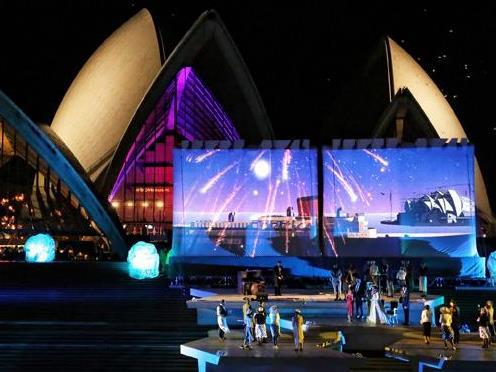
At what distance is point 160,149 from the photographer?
3369 cm

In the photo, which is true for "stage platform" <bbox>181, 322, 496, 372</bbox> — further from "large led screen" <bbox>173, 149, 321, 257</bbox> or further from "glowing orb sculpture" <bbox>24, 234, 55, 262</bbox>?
"glowing orb sculpture" <bbox>24, 234, 55, 262</bbox>

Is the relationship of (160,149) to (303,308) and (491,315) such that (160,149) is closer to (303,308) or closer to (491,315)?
(303,308)

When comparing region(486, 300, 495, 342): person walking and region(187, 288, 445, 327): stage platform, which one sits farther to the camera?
region(187, 288, 445, 327): stage platform

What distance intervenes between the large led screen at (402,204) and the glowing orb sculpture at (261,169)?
177cm

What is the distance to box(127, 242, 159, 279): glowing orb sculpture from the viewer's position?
1958 cm

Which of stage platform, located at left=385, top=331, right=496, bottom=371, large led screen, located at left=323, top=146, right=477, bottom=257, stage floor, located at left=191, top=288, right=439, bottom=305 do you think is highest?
large led screen, located at left=323, top=146, right=477, bottom=257

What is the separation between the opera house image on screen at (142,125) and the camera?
90.0 feet

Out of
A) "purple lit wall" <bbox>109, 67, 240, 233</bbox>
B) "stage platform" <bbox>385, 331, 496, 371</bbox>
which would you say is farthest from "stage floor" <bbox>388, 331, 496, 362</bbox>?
"purple lit wall" <bbox>109, 67, 240, 233</bbox>

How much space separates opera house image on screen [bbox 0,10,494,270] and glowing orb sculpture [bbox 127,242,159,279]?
23.4 feet

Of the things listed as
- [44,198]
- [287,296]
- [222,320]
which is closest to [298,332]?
[222,320]

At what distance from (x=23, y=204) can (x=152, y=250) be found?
949cm

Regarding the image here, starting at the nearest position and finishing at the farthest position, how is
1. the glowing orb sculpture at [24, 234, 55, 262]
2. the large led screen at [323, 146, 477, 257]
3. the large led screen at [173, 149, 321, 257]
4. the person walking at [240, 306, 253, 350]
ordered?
the person walking at [240, 306, 253, 350], the large led screen at [323, 146, 477, 257], the large led screen at [173, 149, 321, 257], the glowing orb sculpture at [24, 234, 55, 262]

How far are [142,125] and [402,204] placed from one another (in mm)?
12606

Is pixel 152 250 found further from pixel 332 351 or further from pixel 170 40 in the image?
pixel 170 40
